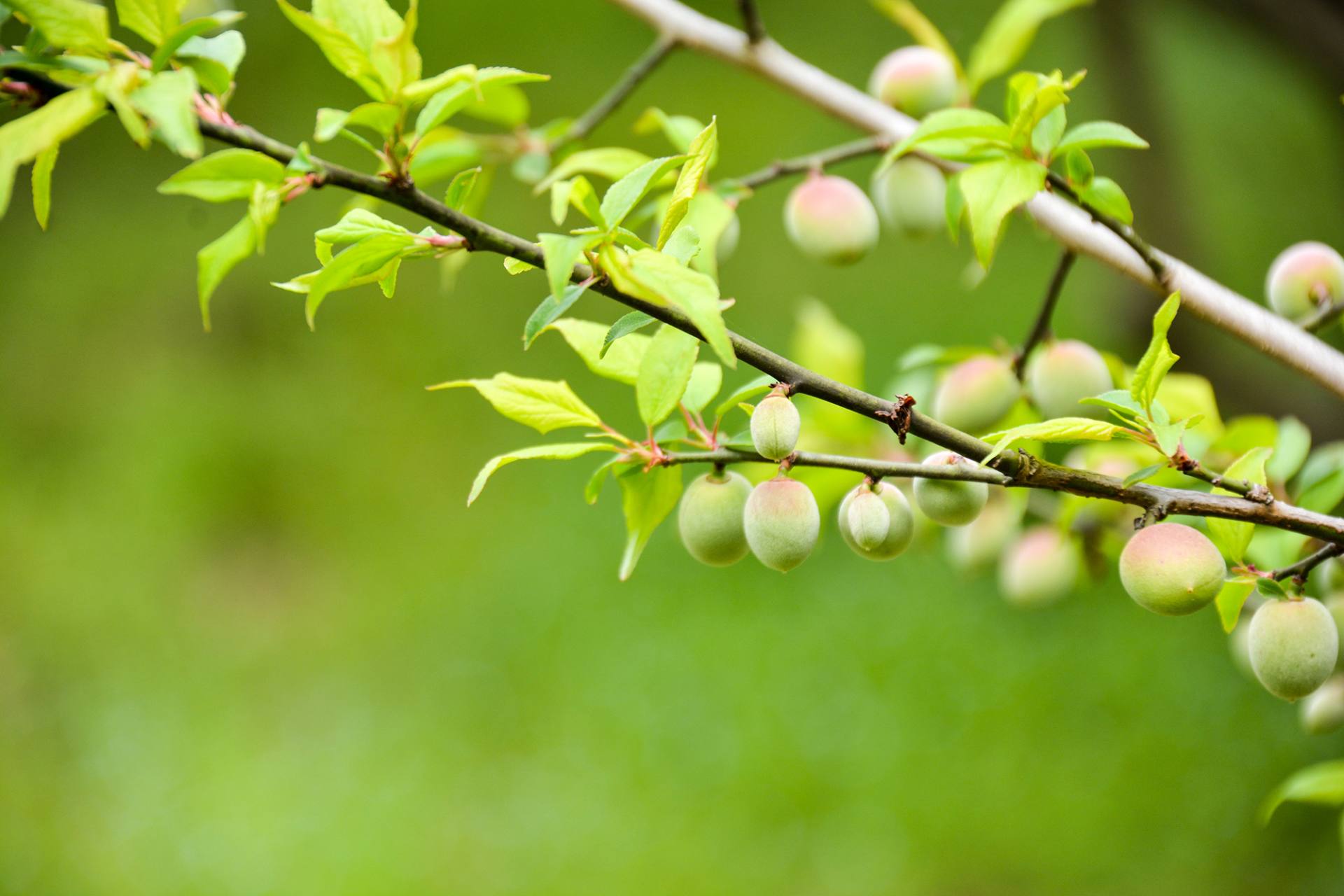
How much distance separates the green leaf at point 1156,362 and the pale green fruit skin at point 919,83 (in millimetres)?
301

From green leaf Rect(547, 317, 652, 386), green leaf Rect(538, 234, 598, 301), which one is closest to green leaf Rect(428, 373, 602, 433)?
green leaf Rect(547, 317, 652, 386)

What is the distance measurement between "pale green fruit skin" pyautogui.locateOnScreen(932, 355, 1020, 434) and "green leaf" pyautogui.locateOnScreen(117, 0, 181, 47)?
38 cm

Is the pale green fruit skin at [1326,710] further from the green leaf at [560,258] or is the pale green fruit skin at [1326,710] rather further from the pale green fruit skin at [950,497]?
the green leaf at [560,258]

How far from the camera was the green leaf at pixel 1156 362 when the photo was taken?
34cm

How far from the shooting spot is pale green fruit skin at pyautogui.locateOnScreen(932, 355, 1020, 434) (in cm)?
53

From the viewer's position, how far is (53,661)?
162cm

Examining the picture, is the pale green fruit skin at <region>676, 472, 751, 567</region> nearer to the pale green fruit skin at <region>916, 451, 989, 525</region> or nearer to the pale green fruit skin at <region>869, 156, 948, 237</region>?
the pale green fruit skin at <region>916, 451, 989, 525</region>

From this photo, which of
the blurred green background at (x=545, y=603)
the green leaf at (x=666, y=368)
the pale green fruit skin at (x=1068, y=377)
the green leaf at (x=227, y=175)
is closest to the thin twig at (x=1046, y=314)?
the pale green fruit skin at (x=1068, y=377)

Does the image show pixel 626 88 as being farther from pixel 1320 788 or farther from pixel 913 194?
pixel 1320 788

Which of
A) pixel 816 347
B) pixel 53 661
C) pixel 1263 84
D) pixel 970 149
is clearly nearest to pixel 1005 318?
pixel 1263 84

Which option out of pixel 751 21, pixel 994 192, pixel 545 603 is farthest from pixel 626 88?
pixel 545 603

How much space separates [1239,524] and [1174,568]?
61mm

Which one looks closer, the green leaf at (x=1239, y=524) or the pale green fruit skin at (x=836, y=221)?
the green leaf at (x=1239, y=524)

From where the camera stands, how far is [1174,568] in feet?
1.14
